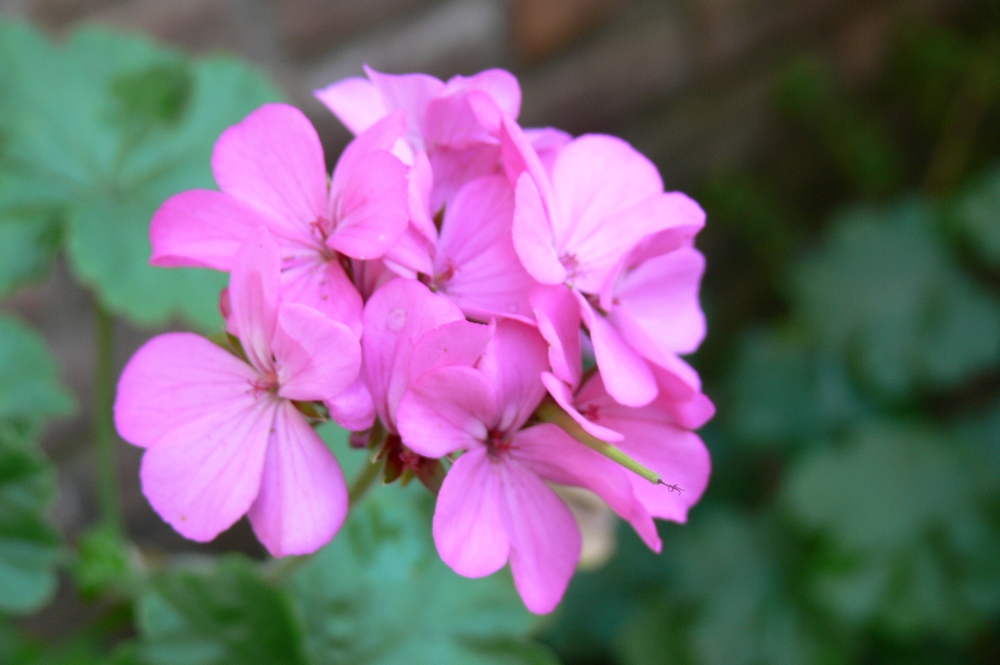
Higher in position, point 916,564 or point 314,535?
point 314,535

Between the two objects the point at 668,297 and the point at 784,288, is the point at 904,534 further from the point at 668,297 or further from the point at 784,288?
the point at 668,297

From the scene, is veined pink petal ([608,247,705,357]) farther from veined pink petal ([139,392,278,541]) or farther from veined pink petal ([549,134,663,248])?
veined pink petal ([139,392,278,541])

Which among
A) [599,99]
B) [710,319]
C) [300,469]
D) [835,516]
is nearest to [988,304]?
[835,516]

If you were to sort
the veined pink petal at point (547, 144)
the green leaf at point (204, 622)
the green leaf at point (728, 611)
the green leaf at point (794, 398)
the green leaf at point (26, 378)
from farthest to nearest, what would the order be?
the green leaf at point (794, 398), the green leaf at point (728, 611), the green leaf at point (26, 378), the green leaf at point (204, 622), the veined pink petal at point (547, 144)

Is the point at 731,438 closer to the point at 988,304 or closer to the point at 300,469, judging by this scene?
the point at 988,304

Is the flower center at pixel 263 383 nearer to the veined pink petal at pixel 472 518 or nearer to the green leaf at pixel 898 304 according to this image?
the veined pink petal at pixel 472 518

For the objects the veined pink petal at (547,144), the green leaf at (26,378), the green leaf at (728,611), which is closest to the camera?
the veined pink petal at (547,144)

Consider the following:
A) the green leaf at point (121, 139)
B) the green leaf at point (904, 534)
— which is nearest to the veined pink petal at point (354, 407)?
the green leaf at point (121, 139)
